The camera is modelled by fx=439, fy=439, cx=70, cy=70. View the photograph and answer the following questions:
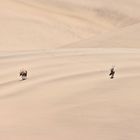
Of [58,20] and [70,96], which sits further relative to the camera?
[58,20]

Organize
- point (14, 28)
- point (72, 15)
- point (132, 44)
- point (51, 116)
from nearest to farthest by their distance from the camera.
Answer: point (51, 116), point (132, 44), point (14, 28), point (72, 15)

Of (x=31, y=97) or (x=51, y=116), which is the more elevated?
(x=31, y=97)

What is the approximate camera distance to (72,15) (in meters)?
15.5

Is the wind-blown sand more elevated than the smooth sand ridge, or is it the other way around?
the smooth sand ridge

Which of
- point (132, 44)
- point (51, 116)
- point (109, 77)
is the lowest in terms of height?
point (51, 116)

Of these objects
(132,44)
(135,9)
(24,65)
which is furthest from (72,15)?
(24,65)

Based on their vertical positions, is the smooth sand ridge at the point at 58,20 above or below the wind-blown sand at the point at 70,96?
above

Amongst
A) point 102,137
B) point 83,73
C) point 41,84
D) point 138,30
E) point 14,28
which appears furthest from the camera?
point 14,28

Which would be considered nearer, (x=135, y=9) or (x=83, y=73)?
(x=83, y=73)

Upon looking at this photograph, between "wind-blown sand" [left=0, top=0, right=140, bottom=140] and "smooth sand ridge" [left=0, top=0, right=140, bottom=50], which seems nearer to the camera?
"wind-blown sand" [left=0, top=0, right=140, bottom=140]

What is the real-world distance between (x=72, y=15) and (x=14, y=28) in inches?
111

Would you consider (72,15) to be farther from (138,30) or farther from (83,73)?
(83,73)

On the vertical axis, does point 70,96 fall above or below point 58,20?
below

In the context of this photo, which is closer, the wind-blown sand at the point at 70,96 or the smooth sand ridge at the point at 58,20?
the wind-blown sand at the point at 70,96
